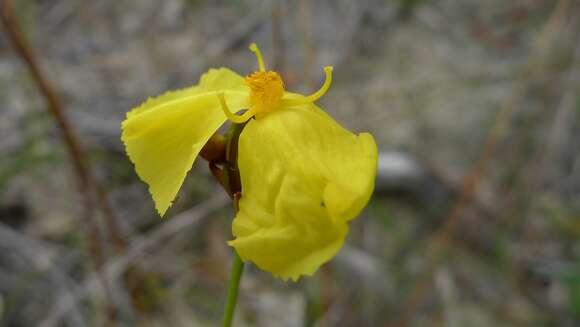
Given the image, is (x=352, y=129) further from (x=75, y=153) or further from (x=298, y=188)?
(x=298, y=188)

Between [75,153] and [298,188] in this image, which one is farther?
[75,153]

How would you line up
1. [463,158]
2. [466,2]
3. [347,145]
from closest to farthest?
[347,145] → [463,158] → [466,2]

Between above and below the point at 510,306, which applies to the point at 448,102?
above

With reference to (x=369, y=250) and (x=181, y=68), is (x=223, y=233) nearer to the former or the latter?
(x=369, y=250)

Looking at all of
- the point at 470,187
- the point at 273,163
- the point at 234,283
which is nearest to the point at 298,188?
the point at 273,163

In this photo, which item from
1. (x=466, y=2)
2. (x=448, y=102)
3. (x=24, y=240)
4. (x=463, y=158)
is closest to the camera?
(x=24, y=240)

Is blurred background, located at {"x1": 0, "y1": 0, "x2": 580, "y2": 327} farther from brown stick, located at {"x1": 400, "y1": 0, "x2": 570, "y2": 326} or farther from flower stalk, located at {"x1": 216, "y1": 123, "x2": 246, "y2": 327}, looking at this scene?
flower stalk, located at {"x1": 216, "y1": 123, "x2": 246, "y2": 327}

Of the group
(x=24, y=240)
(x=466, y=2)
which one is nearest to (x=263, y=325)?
(x=24, y=240)
